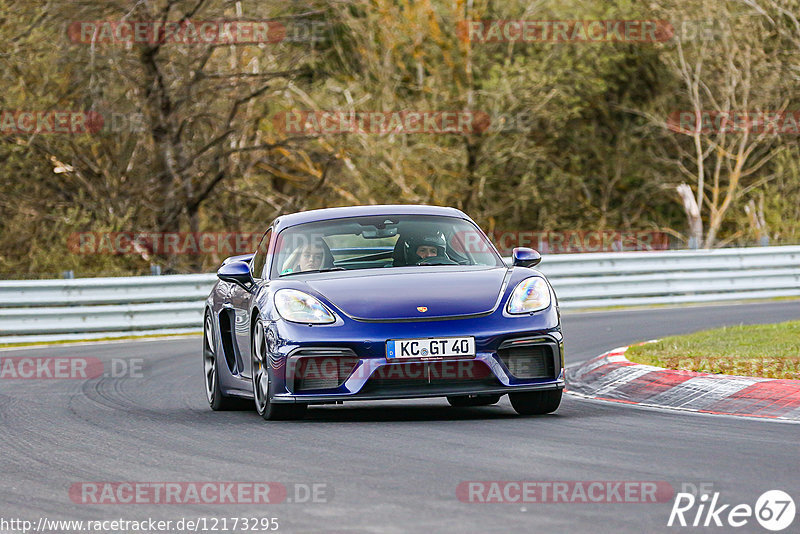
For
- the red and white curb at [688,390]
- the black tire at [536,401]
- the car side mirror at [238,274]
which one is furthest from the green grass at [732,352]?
the car side mirror at [238,274]

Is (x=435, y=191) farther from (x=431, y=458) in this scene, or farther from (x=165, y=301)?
(x=431, y=458)

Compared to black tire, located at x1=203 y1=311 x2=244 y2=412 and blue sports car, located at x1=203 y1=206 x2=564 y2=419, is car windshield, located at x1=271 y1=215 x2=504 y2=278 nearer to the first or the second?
blue sports car, located at x1=203 y1=206 x2=564 y2=419

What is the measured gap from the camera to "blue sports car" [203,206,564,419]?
333 inches

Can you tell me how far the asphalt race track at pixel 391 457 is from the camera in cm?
558

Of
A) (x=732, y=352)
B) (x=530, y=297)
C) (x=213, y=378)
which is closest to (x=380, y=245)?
(x=530, y=297)

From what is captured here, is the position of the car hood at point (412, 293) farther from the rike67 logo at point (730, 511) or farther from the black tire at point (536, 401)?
the rike67 logo at point (730, 511)

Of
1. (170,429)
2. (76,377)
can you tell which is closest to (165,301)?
(76,377)

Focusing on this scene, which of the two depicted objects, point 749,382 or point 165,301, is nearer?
point 749,382

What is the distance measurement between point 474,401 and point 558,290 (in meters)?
11.6

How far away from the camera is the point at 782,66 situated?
32531 millimetres

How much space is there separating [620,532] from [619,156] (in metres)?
31.1

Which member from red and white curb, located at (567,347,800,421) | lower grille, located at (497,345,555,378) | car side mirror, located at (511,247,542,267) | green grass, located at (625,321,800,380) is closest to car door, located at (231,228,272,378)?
car side mirror, located at (511,247,542,267)

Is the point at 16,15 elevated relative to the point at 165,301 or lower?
elevated

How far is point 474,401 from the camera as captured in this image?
400 inches
